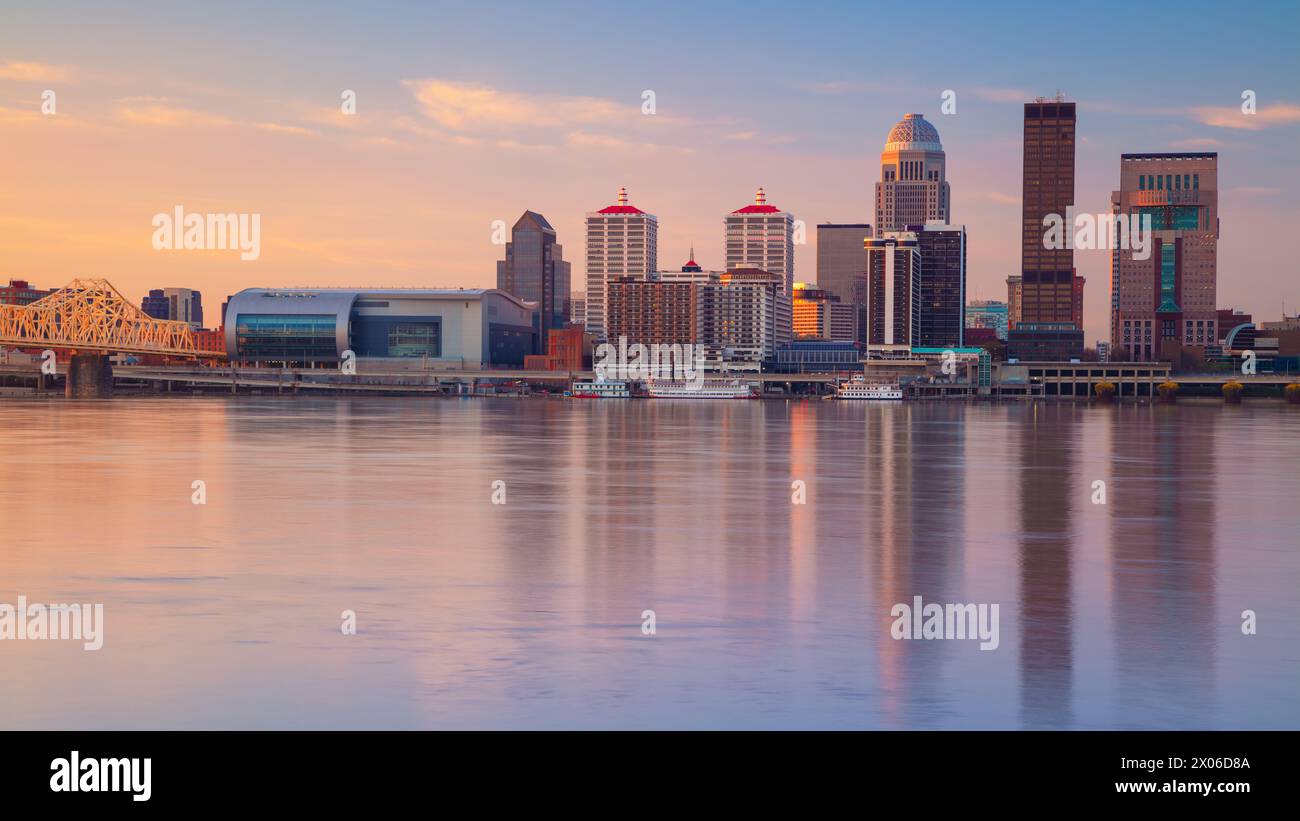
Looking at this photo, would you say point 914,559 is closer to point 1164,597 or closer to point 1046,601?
point 1046,601

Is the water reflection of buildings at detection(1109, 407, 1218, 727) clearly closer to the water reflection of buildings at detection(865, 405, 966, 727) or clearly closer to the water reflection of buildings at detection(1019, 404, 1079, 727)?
the water reflection of buildings at detection(1019, 404, 1079, 727)

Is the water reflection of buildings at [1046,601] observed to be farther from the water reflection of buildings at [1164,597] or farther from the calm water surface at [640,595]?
the water reflection of buildings at [1164,597]

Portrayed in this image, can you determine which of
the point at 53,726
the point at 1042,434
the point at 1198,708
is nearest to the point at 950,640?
the point at 1198,708

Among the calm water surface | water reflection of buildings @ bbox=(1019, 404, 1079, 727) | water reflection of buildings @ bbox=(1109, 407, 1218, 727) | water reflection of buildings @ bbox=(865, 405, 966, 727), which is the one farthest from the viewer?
water reflection of buildings @ bbox=(865, 405, 966, 727)

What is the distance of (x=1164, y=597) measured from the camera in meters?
21.7

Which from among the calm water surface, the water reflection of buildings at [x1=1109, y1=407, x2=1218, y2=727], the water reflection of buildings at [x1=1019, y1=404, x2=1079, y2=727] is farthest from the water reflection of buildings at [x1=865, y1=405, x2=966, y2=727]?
the water reflection of buildings at [x1=1109, y1=407, x2=1218, y2=727]

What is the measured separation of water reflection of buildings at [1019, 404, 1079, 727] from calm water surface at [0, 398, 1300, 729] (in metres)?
0.07

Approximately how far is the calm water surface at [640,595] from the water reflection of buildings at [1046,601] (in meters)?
0.07

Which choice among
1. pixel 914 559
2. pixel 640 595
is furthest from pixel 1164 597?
pixel 640 595

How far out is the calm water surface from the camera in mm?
14648

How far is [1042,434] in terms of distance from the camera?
89000 millimetres

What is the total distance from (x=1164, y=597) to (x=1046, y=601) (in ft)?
6.99
